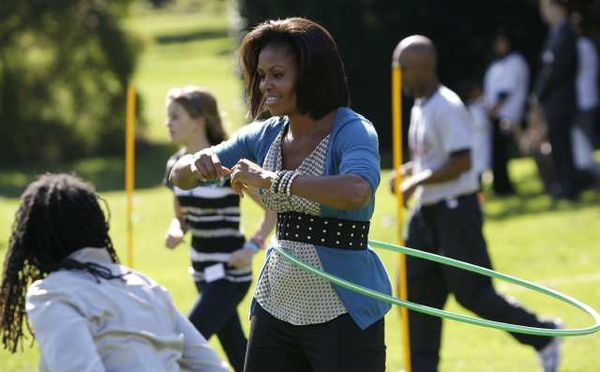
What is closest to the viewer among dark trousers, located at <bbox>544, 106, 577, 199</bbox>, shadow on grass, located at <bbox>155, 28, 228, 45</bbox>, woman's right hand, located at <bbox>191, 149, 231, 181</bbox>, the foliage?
woman's right hand, located at <bbox>191, 149, 231, 181</bbox>

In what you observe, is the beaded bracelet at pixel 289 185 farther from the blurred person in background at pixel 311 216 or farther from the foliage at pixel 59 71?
the foliage at pixel 59 71

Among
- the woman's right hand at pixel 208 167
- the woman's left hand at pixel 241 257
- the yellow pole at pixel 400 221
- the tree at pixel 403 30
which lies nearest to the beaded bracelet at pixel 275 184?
the woman's right hand at pixel 208 167

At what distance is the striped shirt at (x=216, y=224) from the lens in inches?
275

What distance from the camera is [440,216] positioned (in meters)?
7.73

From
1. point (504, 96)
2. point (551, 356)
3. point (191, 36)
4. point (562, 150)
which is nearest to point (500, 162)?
point (504, 96)

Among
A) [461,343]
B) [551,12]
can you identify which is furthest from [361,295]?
[551,12]

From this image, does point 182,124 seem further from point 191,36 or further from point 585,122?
point 191,36

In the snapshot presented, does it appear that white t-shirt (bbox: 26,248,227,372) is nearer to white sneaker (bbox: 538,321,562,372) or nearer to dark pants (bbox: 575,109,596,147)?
white sneaker (bbox: 538,321,562,372)

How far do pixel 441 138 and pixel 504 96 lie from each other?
9.80 m

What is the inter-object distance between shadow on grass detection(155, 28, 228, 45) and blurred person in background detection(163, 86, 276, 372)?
170ft

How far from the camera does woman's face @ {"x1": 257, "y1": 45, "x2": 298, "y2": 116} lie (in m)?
4.57

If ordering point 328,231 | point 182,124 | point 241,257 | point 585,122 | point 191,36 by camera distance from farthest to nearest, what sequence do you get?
point 191,36, point 585,122, point 182,124, point 241,257, point 328,231

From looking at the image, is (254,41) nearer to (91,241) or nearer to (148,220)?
(91,241)

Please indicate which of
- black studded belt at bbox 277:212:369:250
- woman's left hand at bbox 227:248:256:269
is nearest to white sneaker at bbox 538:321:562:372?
woman's left hand at bbox 227:248:256:269
